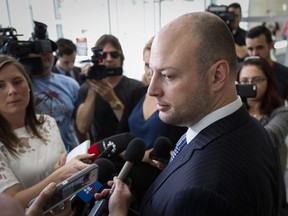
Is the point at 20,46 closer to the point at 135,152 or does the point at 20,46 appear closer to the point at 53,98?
the point at 53,98

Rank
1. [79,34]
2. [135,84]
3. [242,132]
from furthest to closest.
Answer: [79,34] < [135,84] < [242,132]

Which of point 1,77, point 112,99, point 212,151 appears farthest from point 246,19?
point 212,151

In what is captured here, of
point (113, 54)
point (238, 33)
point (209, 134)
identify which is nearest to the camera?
point (209, 134)

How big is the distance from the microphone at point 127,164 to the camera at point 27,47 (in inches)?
35.9

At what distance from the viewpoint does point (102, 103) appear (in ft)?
6.31

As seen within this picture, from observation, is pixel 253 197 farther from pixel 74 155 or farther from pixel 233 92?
pixel 74 155

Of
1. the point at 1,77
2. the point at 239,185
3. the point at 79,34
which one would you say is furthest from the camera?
the point at 79,34

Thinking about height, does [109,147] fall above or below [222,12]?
below

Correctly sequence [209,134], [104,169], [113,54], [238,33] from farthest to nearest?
[238,33], [113,54], [104,169], [209,134]

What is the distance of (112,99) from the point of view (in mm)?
1853

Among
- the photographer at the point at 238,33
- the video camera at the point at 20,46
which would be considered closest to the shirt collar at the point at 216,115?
the video camera at the point at 20,46

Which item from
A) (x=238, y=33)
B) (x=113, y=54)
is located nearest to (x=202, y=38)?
(x=113, y=54)

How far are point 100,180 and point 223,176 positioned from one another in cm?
50

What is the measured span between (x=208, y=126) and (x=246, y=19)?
2.88 metres
